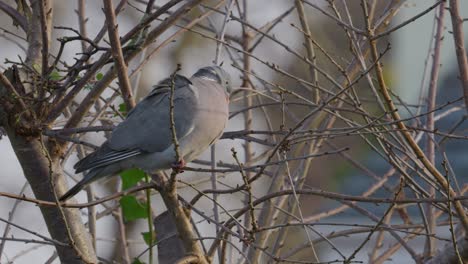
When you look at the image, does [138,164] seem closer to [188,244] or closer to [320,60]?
[188,244]

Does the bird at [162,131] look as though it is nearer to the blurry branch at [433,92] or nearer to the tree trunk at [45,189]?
the tree trunk at [45,189]

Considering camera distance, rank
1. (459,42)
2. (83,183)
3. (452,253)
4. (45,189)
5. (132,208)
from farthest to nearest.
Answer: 1. (132,208)
2. (83,183)
3. (45,189)
4. (459,42)
5. (452,253)

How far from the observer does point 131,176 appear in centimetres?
383

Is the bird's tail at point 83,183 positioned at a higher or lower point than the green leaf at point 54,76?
lower

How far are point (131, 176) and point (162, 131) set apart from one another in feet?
0.78

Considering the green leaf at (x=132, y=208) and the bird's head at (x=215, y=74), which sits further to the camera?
the bird's head at (x=215, y=74)

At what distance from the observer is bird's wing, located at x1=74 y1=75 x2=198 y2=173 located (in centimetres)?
360

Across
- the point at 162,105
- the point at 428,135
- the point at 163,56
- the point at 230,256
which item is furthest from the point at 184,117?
the point at 163,56

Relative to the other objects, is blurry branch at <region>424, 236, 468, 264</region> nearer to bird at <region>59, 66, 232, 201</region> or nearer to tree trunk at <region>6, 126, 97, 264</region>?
bird at <region>59, 66, 232, 201</region>

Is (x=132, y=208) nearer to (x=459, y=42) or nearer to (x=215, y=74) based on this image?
(x=215, y=74)

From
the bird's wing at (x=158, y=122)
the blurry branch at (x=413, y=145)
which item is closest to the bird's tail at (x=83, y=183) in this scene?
the bird's wing at (x=158, y=122)

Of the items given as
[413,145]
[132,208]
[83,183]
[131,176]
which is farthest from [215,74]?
[413,145]

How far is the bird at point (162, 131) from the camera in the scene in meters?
3.61

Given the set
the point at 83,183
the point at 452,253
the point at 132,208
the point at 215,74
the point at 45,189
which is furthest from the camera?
the point at 215,74
